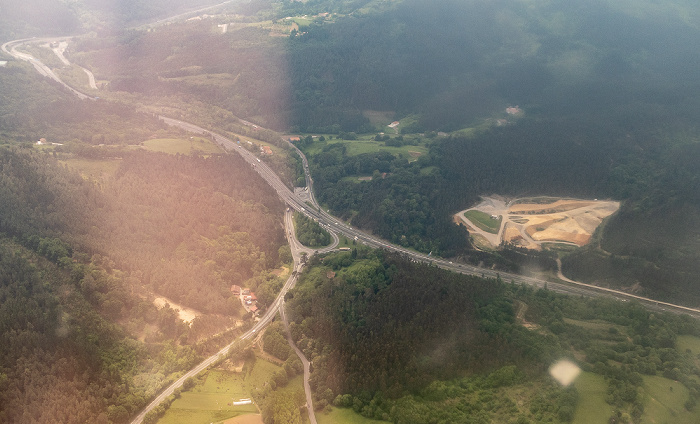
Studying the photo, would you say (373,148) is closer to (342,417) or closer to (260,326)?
(260,326)

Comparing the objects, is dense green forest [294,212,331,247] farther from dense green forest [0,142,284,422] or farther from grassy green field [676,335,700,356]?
grassy green field [676,335,700,356]

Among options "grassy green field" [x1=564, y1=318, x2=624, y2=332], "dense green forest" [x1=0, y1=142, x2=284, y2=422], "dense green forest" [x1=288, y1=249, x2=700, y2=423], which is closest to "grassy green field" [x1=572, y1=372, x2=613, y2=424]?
"dense green forest" [x1=288, y1=249, x2=700, y2=423]

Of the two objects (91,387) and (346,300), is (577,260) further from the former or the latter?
(91,387)

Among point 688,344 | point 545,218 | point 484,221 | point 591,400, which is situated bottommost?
point 545,218

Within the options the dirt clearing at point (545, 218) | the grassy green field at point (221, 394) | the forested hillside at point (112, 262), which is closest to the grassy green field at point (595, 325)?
the dirt clearing at point (545, 218)

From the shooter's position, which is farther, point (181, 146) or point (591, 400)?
point (181, 146)

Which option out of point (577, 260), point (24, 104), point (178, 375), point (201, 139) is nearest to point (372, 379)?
point (178, 375)

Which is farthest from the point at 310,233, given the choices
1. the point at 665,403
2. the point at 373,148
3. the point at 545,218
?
the point at 665,403
